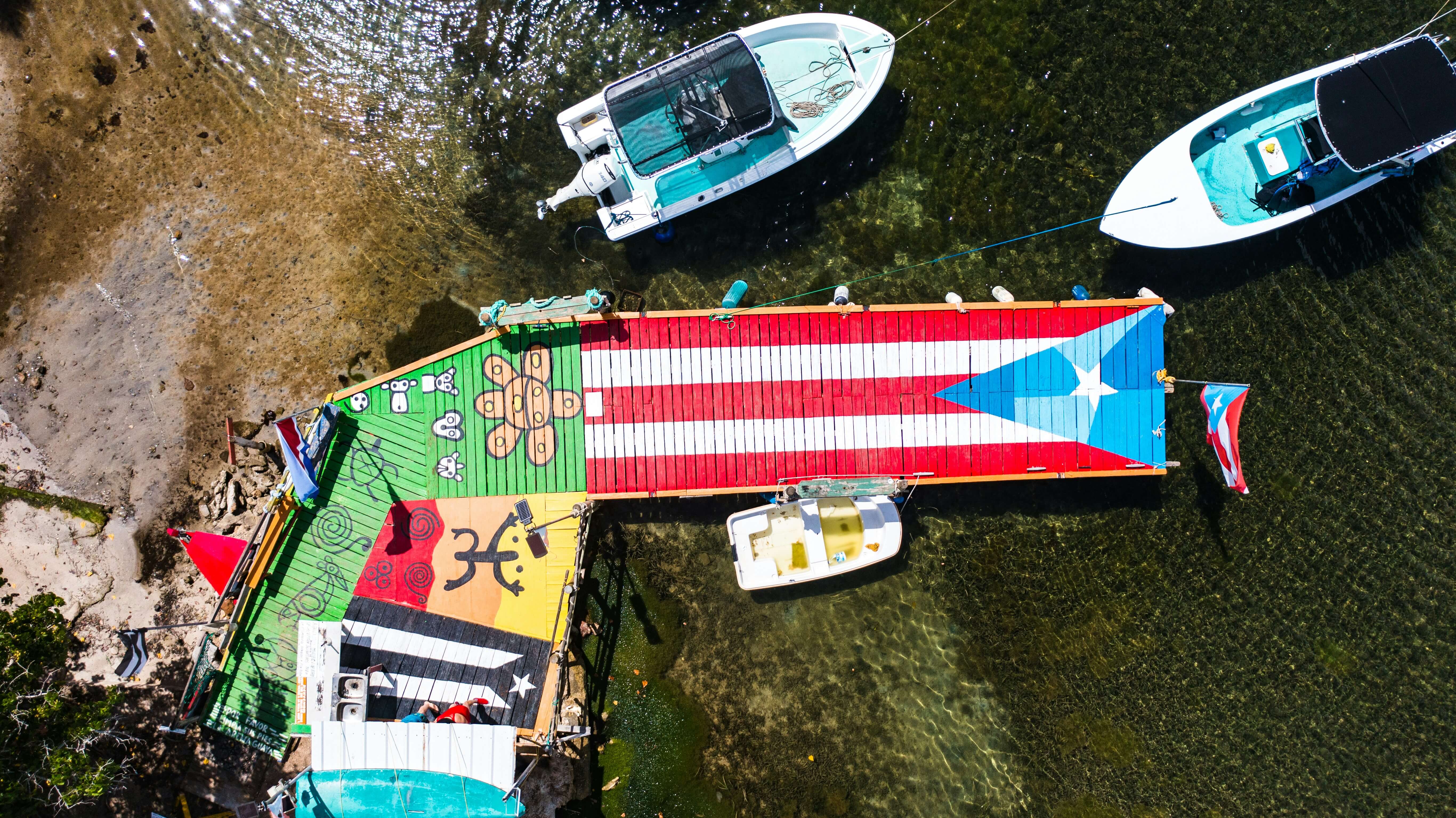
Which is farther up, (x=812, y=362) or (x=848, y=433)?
(x=812, y=362)

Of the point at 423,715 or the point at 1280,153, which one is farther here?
the point at 1280,153

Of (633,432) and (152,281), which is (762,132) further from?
(152,281)

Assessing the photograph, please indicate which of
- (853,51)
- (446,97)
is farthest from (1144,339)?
(446,97)

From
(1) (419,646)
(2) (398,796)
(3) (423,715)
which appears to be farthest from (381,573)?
(2) (398,796)

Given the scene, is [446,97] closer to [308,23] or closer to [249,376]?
[308,23]

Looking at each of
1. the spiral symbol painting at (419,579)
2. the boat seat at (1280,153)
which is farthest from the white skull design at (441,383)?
the boat seat at (1280,153)

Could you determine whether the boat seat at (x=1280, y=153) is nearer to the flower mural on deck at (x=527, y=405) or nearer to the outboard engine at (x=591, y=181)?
the outboard engine at (x=591, y=181)
